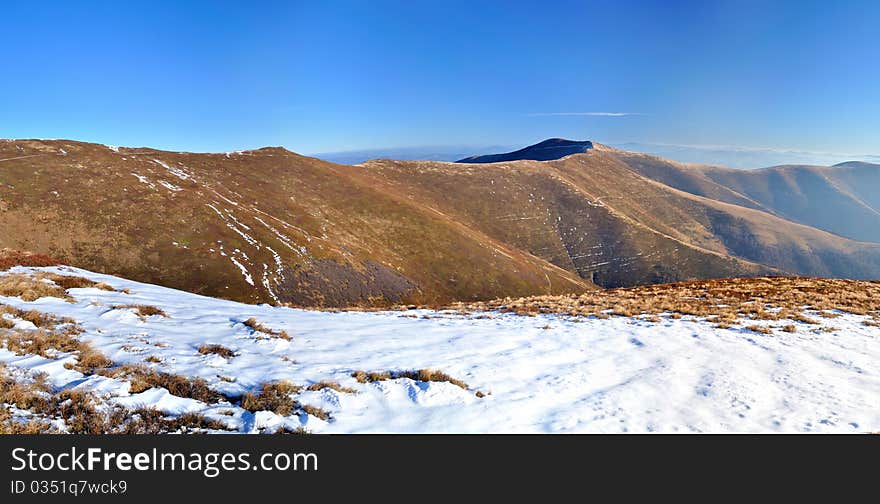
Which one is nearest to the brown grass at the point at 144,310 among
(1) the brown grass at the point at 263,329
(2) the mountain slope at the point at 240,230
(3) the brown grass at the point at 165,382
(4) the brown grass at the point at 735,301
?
(1) the brown grass at the point at 263,329

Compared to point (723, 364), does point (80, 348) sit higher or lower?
higher

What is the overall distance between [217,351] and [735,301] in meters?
28.6

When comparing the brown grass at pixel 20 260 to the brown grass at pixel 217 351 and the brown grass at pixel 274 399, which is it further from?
the brown grass at pixel 274 399

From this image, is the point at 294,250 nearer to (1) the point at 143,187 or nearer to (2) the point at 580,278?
(1) the point at 143,187

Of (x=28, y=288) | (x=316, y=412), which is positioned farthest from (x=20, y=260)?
(x=316, y=412)

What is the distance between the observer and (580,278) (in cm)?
15812

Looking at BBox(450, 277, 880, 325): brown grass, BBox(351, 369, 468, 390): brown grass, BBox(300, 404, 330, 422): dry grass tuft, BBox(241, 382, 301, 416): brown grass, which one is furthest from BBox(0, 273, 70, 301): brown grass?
BBox(450, 277, 880, 325): brown grass

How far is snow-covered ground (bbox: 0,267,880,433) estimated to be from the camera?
8805 millimetres

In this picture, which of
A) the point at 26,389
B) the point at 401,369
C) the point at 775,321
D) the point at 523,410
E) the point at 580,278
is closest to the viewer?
the point at 26,389

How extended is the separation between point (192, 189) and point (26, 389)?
334ft

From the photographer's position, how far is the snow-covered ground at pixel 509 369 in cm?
880

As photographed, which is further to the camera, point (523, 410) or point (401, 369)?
point (401, 369)

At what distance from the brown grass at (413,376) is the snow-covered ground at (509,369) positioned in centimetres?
32

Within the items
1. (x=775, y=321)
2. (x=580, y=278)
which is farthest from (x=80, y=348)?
(x=580, y=278)
